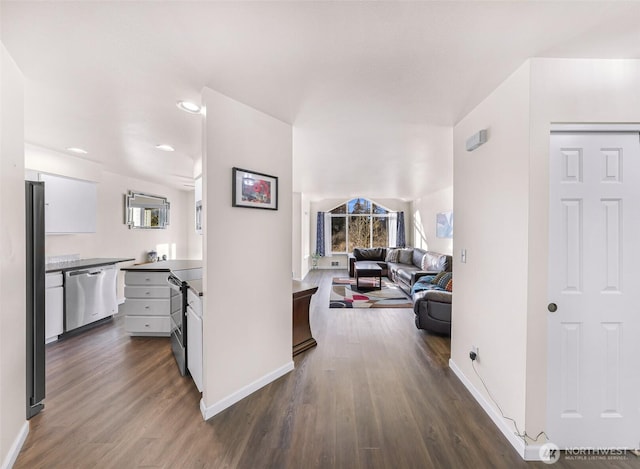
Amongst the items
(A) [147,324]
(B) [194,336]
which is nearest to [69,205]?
(A) [147,324]

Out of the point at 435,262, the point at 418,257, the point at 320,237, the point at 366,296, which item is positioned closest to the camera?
the point at 366,296

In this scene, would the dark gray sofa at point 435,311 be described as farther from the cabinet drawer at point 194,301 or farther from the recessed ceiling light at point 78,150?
the recessed ceiling light at point 78,150

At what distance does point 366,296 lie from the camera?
5629mm

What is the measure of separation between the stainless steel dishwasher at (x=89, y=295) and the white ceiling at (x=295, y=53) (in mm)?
1815

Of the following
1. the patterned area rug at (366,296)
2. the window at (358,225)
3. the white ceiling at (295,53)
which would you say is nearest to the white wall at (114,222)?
the white ceiling at (295,53)

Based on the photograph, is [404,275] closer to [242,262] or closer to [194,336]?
[242,262]

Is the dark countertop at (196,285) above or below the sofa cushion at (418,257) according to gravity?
above

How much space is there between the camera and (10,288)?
159 cm

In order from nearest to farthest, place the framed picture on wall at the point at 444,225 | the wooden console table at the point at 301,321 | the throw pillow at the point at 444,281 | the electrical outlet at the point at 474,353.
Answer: the electrical outlet at the point at 474,353 → the wooden console table at the point at 301,321 → the throw pillow at the point at 444,281 → the framed picture on wall at the point at 444,225

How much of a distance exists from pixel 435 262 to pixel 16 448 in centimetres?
605

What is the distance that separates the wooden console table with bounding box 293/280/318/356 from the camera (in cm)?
305

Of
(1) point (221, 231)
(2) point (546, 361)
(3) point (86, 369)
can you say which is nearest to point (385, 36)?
(1) point (221, 231)

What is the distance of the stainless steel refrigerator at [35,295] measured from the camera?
1.95 meters

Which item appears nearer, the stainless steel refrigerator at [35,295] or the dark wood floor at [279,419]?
the dark wood floor at [279,419]
